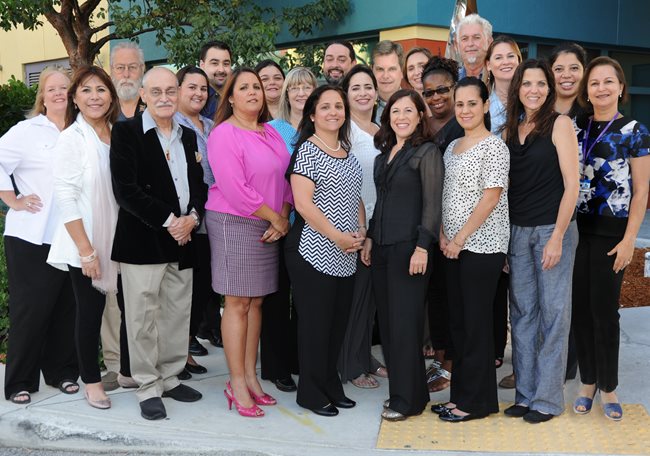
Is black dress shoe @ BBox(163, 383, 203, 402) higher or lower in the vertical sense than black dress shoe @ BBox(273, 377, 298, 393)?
higher

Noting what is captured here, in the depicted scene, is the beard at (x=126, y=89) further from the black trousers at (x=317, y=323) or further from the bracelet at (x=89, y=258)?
the black trousers at (x=317, y=323)

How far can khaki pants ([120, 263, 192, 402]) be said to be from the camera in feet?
15.3

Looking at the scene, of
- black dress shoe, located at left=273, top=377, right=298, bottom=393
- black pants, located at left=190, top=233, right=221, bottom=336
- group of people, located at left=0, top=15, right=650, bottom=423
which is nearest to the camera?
group of people, located at left=0, top=15, right=650, bottom=423

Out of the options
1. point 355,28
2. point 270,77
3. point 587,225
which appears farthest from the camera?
point 355,28

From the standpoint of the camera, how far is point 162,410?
4.70 meters

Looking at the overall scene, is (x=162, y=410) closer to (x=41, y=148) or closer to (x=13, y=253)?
(x=13, y=253)

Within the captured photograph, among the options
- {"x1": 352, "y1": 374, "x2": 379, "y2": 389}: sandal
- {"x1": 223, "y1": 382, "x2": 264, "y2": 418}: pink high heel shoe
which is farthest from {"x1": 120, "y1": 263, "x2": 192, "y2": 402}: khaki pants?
{"x1": 352, "y1": 374, "x2": 379, "y2": 389}: sandal

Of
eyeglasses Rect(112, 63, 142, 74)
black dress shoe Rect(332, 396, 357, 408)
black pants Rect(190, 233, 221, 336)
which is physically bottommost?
black dress shoe Rect(332, 396, 357, 408)

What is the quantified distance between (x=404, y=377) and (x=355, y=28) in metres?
8.43

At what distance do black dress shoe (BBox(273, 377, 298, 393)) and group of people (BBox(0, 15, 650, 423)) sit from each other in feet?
0.62

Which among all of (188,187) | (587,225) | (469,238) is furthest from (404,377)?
(188,187)

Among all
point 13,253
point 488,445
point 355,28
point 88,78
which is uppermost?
point 355,28

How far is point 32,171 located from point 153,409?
168cm

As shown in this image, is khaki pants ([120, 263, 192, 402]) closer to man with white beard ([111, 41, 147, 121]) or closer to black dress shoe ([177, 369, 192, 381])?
black dress shoe ([177, 369, 192, 381])
